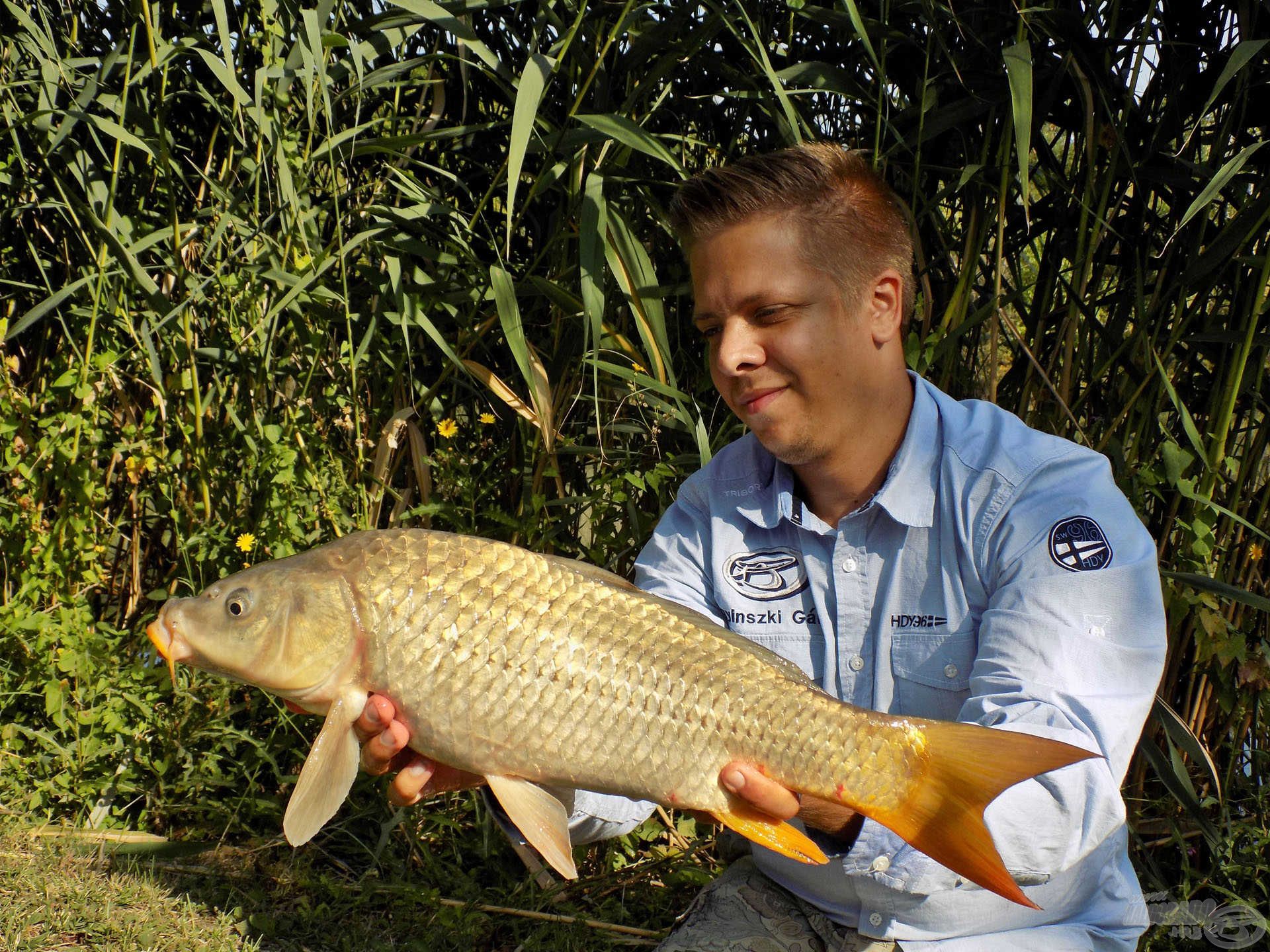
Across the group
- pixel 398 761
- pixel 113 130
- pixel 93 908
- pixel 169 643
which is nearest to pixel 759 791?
pixel 398 761

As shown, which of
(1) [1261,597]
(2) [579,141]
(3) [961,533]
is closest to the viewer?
(3) [961,533]

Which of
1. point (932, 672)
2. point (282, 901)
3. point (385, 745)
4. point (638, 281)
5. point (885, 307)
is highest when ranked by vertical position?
point (885, 307)

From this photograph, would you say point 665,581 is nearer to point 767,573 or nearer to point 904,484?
point 767,573

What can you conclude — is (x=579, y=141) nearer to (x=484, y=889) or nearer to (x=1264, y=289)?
(x=1264, y=289)

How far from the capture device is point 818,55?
7.95 feet

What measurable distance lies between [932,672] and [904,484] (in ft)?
0.93

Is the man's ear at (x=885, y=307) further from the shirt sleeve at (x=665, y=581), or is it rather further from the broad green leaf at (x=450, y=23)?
the broad green leaf at (x=450, y=23)

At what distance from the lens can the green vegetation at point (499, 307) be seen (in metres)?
2.17

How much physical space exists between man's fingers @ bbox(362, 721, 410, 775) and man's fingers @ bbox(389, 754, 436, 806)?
64 millimetres

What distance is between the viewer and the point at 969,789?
132 centimetres

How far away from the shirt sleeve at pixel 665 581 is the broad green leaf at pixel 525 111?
0.56 meters

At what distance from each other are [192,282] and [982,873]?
1.98m

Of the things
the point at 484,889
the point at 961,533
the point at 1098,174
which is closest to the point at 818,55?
the point at 1098,174

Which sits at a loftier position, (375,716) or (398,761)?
(375,716)
